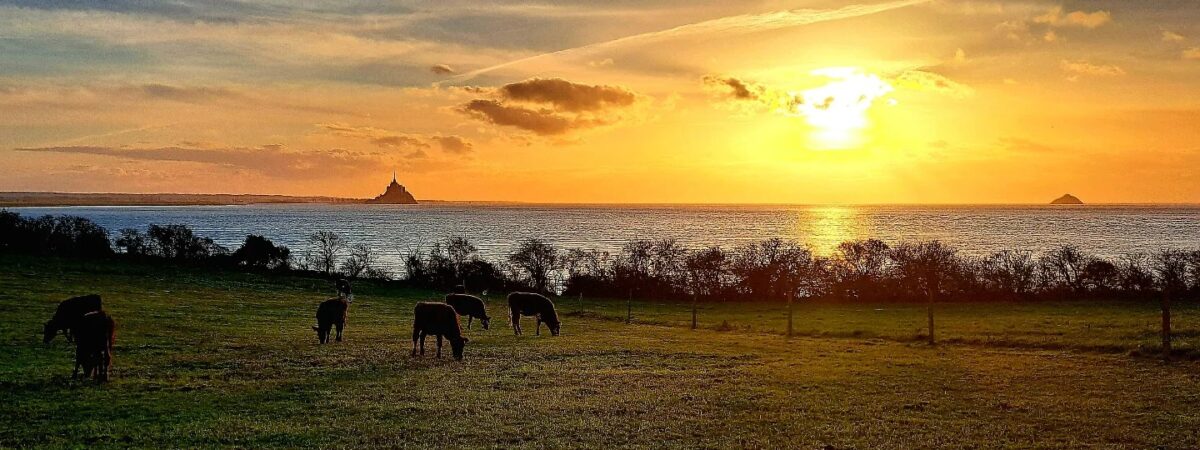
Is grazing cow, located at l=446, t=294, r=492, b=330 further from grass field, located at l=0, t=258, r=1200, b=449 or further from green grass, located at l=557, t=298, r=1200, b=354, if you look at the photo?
green grass, located at l=557, t=298, r=1200, b=354

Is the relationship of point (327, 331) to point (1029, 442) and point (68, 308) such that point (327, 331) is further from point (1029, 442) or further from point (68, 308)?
point (1029, 442)

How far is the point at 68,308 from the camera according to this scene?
1027 inches

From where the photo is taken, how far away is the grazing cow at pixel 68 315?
24.8 metres

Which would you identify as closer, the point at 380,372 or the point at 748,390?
the point at 748,390

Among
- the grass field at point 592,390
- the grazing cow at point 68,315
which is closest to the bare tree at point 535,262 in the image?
the grass field at point 592,390

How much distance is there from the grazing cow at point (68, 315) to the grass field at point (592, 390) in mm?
701

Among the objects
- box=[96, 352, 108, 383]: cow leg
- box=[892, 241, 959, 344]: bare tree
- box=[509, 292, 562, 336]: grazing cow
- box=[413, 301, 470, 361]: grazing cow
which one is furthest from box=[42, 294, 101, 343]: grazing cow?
box=[892, 241, 959, 344]: bare tree

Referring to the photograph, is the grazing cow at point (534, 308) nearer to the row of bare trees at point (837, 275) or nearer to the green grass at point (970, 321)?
the green grass at point (970, 321)

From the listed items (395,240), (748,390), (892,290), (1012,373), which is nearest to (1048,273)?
(892,290)

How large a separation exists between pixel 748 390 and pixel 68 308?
73.8 feet

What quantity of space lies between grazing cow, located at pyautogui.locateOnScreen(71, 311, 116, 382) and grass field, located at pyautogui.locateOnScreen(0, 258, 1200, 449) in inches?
19.4

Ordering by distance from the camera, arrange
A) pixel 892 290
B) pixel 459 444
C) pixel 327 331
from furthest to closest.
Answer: pixel 892 290 → pixel 327 331 → pixel 459 444

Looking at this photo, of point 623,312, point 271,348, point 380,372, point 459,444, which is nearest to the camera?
point 459,444

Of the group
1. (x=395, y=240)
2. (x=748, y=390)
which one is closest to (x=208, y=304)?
(x=748, y=390)
